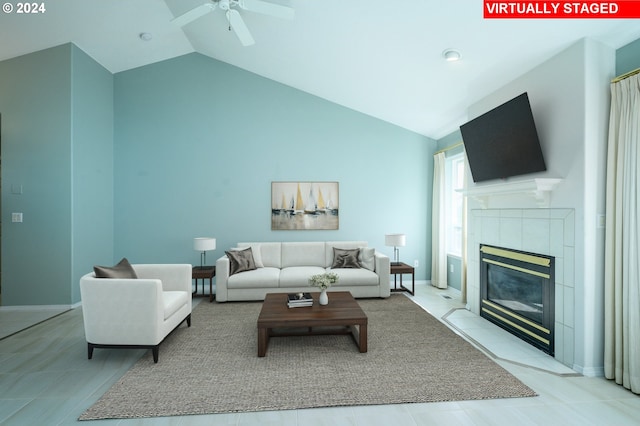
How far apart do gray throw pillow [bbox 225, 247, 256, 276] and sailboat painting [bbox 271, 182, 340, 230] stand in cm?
77

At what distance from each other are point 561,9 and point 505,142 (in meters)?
1.16

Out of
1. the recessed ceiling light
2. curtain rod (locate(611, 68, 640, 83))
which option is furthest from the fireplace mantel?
the recessed ceiling light

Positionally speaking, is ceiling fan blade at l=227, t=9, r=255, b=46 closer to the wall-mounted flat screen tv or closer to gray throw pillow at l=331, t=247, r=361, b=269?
A: the wall-mounted flat screen tv

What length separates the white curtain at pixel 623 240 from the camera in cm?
227

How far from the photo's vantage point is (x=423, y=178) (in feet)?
18.5

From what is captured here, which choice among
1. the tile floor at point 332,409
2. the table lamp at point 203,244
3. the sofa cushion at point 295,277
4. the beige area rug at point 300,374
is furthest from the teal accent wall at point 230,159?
the tile floor at point 332,409

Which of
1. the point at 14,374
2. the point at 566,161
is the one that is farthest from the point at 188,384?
the point at 566,161

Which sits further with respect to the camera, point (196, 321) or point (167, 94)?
point (167, 94)

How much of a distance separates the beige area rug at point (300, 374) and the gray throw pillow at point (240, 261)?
1261 mm

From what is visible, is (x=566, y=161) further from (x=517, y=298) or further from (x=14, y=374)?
(x=14, y=374)

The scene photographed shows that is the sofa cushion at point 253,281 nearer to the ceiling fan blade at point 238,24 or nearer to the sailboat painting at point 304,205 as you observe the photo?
the sailboat painting at point 304,205

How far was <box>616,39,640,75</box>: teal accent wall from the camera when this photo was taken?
94.4 inches

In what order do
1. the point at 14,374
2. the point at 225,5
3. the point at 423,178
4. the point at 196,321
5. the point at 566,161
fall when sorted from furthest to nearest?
1. the point at 423,178
2. the point at 196,321
3. the point at 225,5
4. the point at 566,161
5. the point at 14,374

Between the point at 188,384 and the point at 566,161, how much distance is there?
3618mm
